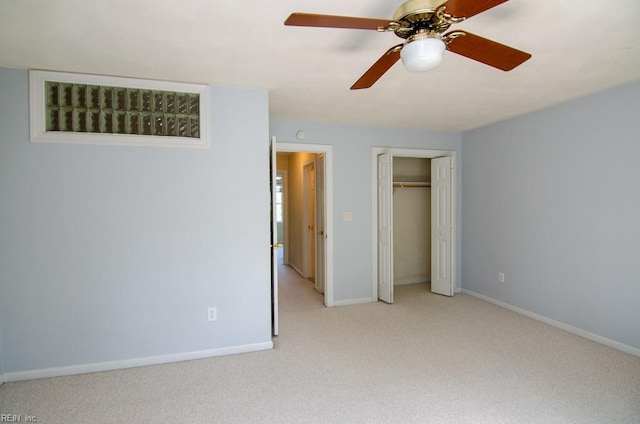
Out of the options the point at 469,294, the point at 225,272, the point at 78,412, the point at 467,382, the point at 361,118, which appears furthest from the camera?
the point at 469,294

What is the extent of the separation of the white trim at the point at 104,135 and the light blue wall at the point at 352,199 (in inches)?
64.6

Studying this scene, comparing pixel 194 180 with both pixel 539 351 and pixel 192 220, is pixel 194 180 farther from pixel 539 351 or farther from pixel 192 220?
pixel 539 351

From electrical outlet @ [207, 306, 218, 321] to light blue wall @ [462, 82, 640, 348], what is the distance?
3.53 metres

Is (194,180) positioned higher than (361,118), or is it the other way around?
(361,118)

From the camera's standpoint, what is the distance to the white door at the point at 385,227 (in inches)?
173

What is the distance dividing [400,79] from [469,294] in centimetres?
343

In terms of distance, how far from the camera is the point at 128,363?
110 inches

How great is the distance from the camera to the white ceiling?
5.90ft

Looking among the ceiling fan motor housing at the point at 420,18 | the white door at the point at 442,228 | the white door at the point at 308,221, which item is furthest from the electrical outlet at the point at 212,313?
the white door at the point at 442,228

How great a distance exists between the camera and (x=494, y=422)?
6.76ft

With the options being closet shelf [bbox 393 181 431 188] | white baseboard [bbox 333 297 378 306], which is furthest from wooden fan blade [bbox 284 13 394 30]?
closet shelf [bbox 393 181 431 188]

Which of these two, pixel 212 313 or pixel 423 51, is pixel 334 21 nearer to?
pixel 423 51

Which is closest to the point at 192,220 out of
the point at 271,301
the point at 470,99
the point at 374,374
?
the point at 271,301

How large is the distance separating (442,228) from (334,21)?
13.2 feet
